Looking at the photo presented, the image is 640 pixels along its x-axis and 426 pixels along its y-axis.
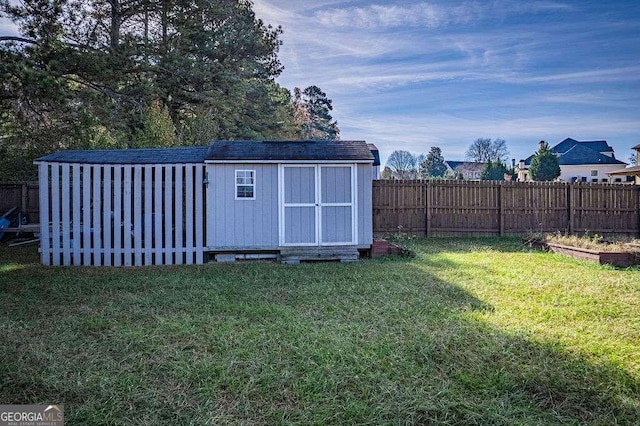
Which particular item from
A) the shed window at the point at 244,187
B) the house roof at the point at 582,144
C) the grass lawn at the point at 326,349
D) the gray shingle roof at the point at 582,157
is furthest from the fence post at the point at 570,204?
the house roof at the point at 582,144

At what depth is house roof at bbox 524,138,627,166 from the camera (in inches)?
1496

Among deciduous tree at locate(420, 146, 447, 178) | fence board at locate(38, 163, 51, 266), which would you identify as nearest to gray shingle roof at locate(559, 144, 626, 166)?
deciduous tree at locate(420, 146, 447, 178)

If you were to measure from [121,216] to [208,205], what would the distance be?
69.0 inches

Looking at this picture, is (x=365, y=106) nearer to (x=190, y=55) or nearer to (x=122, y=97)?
(x=190, y=55)

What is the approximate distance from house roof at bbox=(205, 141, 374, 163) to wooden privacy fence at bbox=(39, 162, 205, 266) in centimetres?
64

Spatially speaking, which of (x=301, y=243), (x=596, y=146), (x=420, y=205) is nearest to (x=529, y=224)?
(x=420, y=205)

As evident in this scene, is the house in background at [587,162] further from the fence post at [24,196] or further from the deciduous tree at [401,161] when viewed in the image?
the fence post at [24,196]

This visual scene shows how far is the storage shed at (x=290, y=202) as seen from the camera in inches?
314

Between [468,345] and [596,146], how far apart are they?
155 ft

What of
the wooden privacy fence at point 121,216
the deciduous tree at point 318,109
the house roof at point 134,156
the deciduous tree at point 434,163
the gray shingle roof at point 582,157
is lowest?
the wooden privacy fence at point 121,216

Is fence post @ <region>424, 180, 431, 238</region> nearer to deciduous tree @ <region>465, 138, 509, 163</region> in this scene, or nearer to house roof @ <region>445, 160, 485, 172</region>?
deciduous tree @ <region>465, 138, 509, 163</region>

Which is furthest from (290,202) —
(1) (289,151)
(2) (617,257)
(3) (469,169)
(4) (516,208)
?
(3) (469,169)

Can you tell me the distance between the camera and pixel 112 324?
4070 mm

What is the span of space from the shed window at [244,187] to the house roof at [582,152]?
1566 inches
